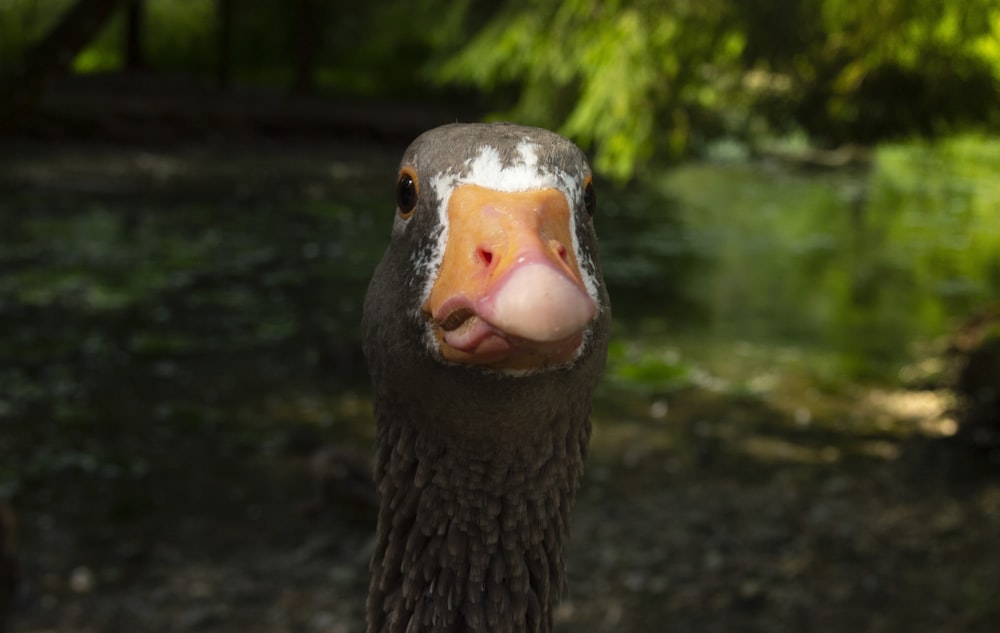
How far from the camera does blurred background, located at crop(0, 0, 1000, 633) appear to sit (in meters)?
5.65

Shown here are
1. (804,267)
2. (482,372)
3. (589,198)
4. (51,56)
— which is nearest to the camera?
(482,372)

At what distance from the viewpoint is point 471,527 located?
2115 millimetres

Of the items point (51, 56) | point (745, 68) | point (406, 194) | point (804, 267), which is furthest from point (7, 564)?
point (804, 267)

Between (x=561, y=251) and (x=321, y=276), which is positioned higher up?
(x=321, y=276)

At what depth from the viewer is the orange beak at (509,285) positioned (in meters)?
1.51

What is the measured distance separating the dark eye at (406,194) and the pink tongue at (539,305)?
494mm

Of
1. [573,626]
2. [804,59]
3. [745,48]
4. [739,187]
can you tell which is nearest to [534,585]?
[573,626]

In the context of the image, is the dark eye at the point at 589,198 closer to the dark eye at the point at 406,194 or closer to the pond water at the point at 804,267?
the dark eye at the point at 406,194

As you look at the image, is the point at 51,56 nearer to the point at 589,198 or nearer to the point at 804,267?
the point at 589,198

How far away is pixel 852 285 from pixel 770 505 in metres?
7.61

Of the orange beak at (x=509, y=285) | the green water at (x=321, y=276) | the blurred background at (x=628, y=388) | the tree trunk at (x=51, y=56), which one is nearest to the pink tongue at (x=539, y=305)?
the orange beak at (x=509, y=285)

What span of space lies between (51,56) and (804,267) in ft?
37.3

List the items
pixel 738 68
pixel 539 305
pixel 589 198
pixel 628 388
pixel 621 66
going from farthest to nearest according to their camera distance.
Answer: pixel 628 388 < pixel 738 68 < pixel 621 66 < pixel 589 198 < pixel 539 305

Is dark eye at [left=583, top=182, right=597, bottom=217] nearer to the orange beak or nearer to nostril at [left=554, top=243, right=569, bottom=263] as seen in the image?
the orange beak
